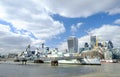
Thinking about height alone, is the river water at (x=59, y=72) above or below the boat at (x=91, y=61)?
below

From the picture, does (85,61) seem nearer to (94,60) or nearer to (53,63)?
(94,60)

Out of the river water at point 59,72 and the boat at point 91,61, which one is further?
the boat at point 91,61

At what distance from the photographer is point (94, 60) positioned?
185 metres

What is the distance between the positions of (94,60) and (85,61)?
1078 cm

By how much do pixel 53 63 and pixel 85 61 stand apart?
29758 mm

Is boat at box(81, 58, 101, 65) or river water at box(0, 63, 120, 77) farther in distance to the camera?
boat at box(81, 58, 101, 65)

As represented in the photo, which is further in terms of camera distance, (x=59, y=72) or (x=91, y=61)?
(x=91, y=61)

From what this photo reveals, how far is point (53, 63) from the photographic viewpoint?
182500mm

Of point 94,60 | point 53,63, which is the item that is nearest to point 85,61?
point 94,60

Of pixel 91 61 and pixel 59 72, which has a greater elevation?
pixel 91 61

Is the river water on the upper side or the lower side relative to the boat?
lower

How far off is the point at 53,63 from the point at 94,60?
3443cm
